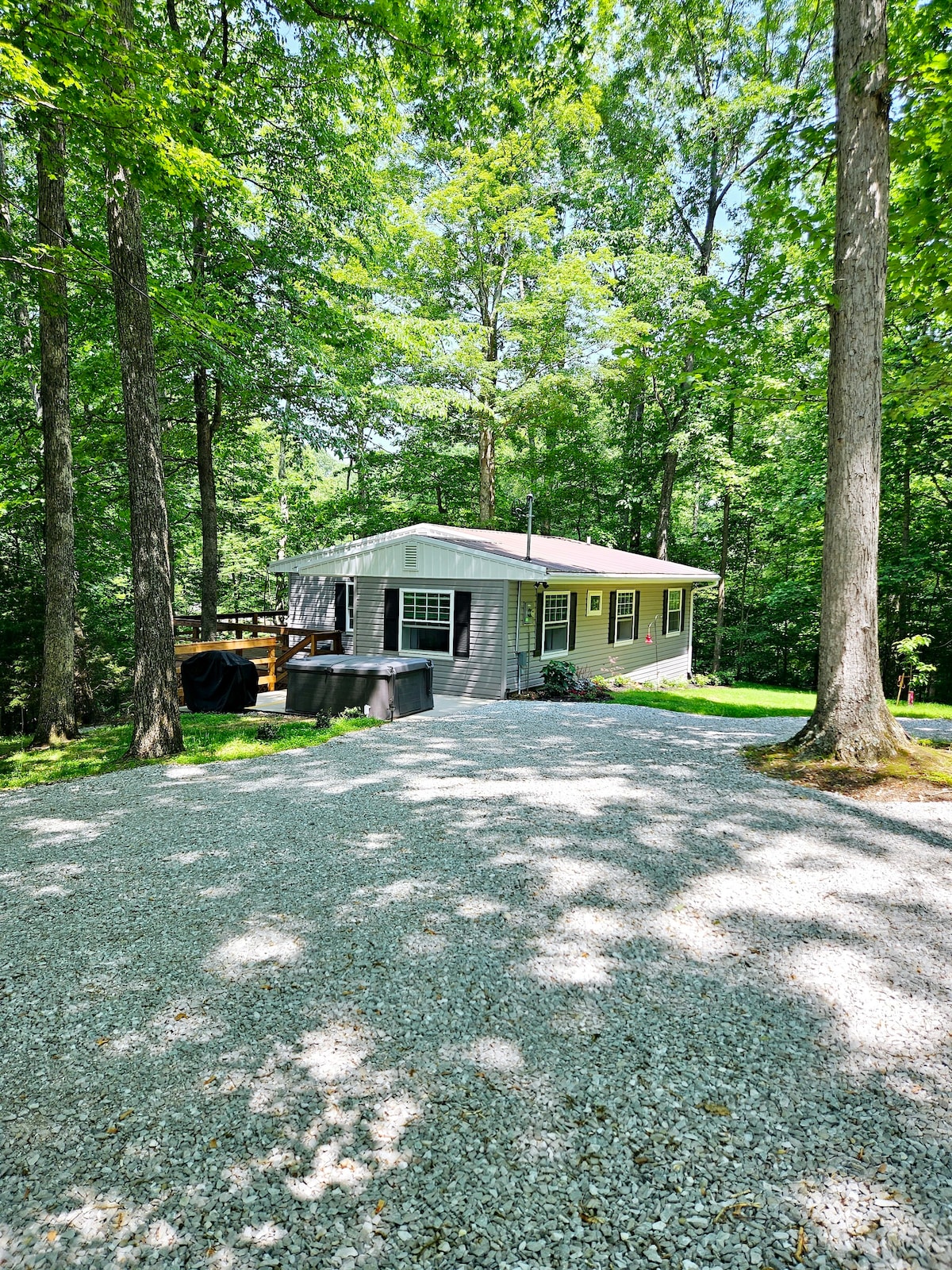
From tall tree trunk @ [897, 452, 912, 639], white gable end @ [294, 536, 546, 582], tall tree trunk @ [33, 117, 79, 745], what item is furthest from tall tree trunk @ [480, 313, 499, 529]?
tall tree trunk @ [33, 117, 79, 745]

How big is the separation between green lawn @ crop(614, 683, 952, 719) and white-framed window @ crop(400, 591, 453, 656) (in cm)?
360

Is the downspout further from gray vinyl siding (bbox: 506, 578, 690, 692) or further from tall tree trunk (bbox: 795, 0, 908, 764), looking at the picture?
tall tree trunk (bbox: 795, 0, 908, 764)

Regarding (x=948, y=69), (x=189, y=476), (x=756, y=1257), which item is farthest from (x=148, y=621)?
(x=189, y=476)

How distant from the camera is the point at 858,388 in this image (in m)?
5.91

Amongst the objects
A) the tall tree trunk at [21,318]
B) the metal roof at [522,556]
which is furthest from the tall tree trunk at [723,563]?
the tall tree trunk at [21,318]

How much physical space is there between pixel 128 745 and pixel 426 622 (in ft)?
19.9

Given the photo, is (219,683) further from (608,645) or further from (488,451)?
(488,451)

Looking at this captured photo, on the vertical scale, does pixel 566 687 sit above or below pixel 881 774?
above

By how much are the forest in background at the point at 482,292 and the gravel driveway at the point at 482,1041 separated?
6050 millimetres

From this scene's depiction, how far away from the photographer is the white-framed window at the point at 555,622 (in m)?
13.0

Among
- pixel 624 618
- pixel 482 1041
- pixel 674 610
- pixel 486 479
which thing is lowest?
pixel 482 1041

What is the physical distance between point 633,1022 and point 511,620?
9.69 metres

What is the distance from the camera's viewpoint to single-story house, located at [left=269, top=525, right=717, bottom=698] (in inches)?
476

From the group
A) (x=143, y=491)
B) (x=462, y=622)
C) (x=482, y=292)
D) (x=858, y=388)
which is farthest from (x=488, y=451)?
(x=858, y=388)
